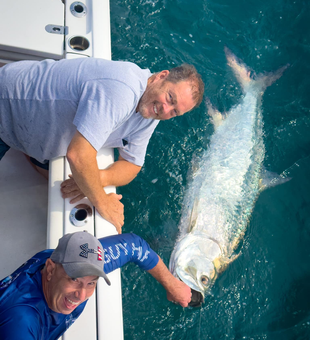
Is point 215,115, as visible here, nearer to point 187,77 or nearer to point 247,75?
point 247,75

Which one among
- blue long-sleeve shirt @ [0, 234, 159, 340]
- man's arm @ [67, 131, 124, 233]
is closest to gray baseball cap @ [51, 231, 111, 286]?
blue long-sleeve shirt @ [0, 234, 159, 340]

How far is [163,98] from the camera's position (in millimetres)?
1731

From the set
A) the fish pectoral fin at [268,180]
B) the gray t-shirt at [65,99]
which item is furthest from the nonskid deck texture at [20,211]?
the fish pectoral fin at [268,180]

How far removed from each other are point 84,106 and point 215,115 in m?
2.23

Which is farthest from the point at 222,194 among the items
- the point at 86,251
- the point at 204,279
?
the point at 86,251

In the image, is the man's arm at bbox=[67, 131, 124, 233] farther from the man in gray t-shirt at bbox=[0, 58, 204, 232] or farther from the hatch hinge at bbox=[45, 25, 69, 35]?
the hatch hinge at bbox=[45, 25, 69, 35]

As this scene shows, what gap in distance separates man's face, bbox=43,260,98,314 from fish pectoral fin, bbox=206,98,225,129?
253 cm

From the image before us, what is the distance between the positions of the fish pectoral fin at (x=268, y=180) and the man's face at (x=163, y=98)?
1.80 meters

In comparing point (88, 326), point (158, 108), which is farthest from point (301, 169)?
point (88, 326)

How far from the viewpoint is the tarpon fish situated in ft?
7.98

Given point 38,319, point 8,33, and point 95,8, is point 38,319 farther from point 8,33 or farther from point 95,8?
point 95,8

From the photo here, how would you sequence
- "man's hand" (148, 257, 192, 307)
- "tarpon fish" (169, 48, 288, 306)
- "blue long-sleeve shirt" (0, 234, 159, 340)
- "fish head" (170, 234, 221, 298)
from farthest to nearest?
"tarpon fish" (169, 48, 288, 306), "fish head" (170, 234, 221, 298), "man's hand" (148, 257, 192, 307), "blue long-sleeve shirt" (0, 234, 159, 340)

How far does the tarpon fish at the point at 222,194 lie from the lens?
2.43 metres

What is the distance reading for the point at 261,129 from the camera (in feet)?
11.4
